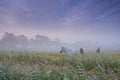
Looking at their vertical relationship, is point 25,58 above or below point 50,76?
above

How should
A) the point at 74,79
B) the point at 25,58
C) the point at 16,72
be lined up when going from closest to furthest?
the point at 74,79 → the point at 16,72 → the point at 25,58

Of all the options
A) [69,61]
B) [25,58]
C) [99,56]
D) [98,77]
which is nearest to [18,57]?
[25,58]

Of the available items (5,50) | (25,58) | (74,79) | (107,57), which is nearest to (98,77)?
(74,79)

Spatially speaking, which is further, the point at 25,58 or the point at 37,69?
the point at 25,58

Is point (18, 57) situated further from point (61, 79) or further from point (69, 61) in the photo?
point (61, 79)

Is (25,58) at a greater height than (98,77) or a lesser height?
greater

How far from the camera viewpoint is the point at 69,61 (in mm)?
7176

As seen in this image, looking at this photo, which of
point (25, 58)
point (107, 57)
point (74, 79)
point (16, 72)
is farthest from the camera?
point (25, 58)

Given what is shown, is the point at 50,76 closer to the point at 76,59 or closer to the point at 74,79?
the point at 74,79

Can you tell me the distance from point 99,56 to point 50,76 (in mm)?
2877

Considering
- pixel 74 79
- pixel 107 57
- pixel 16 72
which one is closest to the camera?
pixel 74 79

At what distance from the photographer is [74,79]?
447 centimetres

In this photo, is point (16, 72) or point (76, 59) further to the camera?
point (76, 59)

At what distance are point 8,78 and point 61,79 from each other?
1000 millimetres
